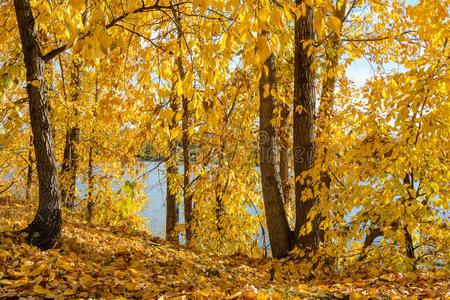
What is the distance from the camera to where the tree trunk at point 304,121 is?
514cm

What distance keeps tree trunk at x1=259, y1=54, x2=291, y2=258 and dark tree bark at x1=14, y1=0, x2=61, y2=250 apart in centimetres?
283

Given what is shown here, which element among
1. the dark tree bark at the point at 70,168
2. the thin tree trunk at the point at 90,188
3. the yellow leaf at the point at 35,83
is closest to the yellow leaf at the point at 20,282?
the yellow leaf at the point at 35,83

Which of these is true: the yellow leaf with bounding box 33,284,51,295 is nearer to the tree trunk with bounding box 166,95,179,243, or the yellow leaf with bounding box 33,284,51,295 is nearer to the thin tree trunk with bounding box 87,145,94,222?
the tree trunk with bounding box 166,95,179,243

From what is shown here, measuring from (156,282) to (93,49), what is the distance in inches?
75.7

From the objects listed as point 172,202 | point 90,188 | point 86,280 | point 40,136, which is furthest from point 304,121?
point 90,188

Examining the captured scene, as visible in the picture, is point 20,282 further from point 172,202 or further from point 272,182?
point 172,202

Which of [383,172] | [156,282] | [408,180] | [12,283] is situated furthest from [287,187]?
[12,283]

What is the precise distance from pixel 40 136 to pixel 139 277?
158cm

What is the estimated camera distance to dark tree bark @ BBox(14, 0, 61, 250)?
3.71 m

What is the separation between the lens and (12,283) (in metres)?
2.82

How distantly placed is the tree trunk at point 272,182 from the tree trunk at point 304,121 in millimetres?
263

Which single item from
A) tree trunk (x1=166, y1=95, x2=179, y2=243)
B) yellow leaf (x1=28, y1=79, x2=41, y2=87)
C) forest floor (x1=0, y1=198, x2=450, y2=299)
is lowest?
forest floor (x1=0, y1=198, x2=450, y2=299)

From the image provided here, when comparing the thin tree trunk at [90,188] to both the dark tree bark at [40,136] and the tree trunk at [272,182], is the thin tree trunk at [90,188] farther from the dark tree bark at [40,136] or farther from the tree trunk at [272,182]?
the dark tree bark at [40,136]

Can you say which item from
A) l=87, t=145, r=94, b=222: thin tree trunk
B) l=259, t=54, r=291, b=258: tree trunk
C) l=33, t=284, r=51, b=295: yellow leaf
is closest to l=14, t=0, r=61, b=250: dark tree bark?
l=33, t=284, r=51, b=295: yellow leaf
